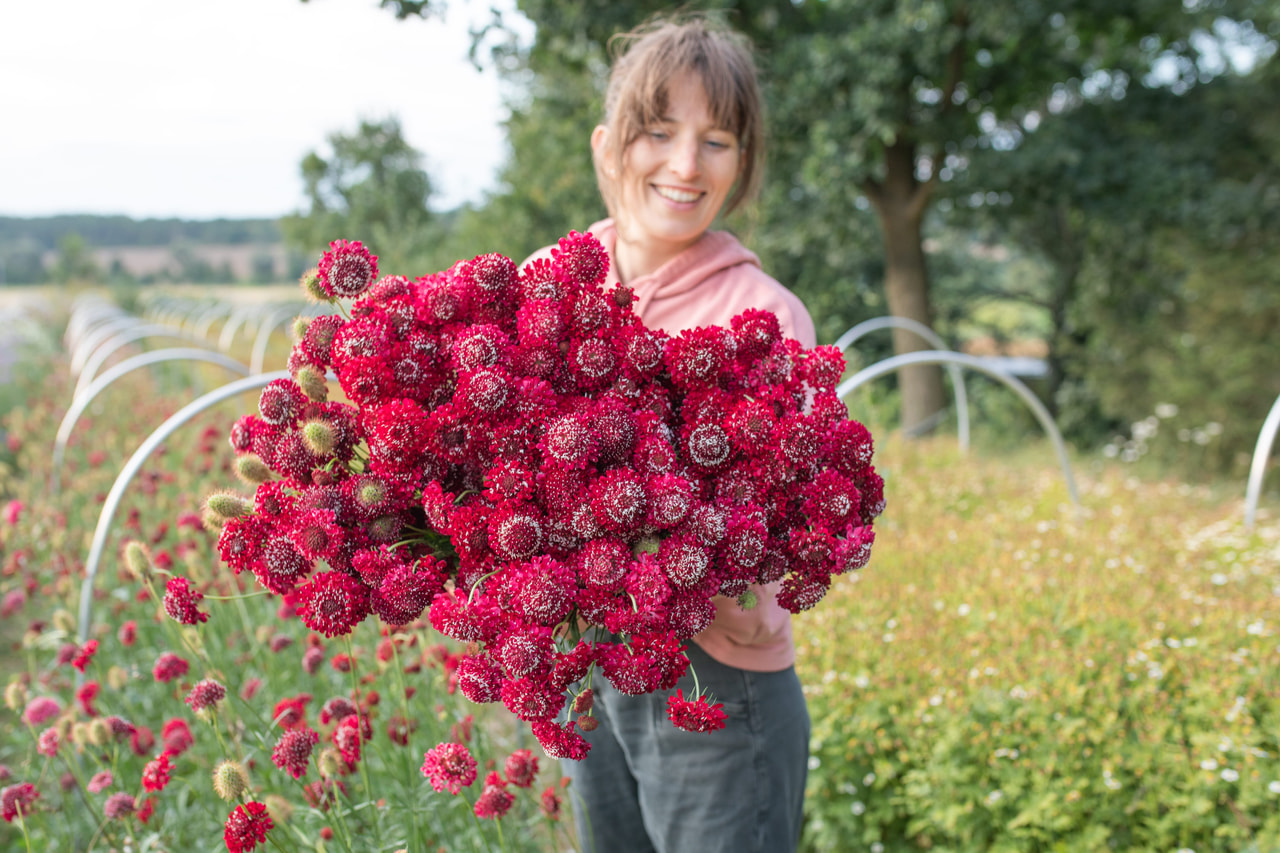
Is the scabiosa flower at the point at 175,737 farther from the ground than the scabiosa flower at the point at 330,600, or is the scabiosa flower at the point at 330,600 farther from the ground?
the scabiosa flower at the point at 330,600

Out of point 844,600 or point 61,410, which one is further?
point 61,410

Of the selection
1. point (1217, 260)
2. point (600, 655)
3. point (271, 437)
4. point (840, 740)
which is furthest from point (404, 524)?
point (1217, 260)

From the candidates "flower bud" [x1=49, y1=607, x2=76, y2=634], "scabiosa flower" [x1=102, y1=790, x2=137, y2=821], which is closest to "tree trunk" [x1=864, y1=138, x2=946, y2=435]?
"flower bud" [x1=49, y1=607, x2=76, y2=634]

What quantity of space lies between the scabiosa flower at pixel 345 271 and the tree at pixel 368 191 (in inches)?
688

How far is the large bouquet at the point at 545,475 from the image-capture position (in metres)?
0.90

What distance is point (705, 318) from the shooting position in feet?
4.88

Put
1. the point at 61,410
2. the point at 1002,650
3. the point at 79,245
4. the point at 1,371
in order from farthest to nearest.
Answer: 1. the point at 79,245
2. the point at 1,371
3. the point at 61,410
4. the point at 1002,650

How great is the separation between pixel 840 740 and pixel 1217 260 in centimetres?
799

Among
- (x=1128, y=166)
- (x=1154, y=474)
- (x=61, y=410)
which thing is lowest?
(x=1154, y=474)

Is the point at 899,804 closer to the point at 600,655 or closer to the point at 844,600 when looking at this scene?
the point at 844,600

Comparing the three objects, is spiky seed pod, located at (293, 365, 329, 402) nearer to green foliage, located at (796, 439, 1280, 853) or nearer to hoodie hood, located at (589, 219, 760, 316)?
hoodie hood, located at (589, 219, 760, 316)

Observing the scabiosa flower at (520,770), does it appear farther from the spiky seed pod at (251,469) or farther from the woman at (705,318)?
the spiky seed pod at (251,469)

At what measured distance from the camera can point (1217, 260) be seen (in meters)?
7.97

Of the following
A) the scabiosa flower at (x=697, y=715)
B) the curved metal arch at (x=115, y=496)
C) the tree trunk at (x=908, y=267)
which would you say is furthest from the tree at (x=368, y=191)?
the scabiosa flower at (x=697, y=715)
